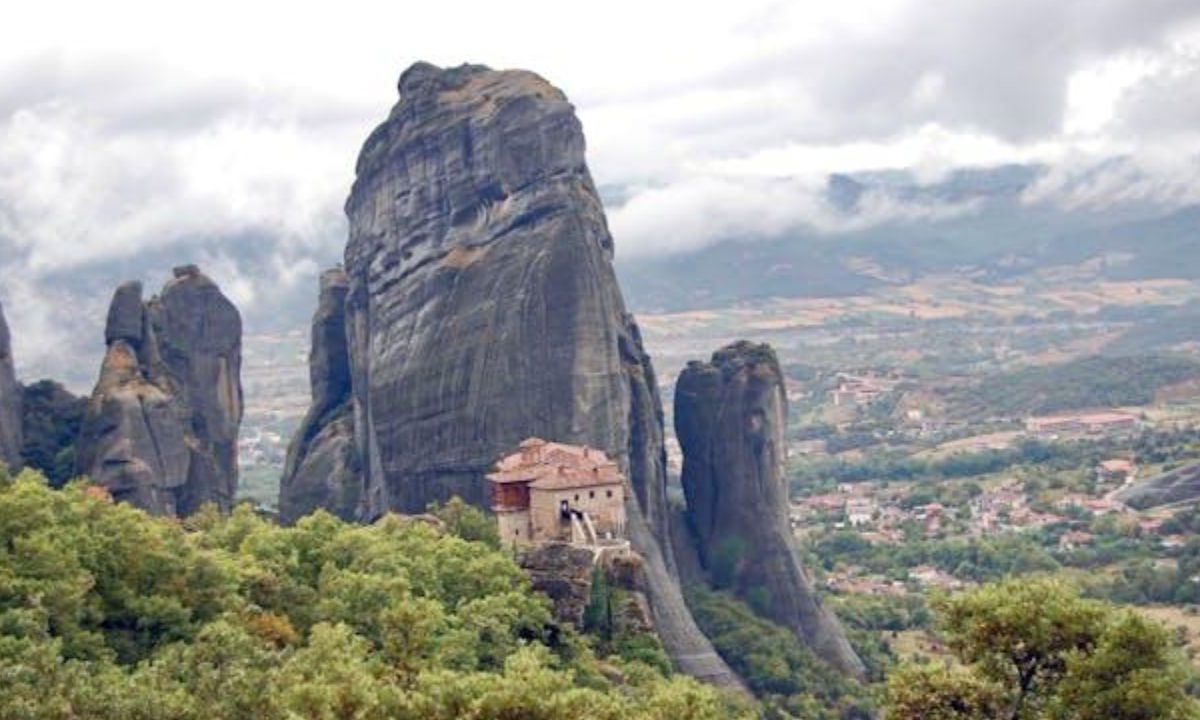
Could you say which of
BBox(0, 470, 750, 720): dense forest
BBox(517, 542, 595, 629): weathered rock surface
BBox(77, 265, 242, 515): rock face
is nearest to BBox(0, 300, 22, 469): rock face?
BBox(77, 265, 242, 515): rock face

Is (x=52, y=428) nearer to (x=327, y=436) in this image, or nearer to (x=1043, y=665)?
(x=327, y=436)

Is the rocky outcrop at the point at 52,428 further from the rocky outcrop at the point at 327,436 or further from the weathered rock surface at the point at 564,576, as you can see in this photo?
the weathered rock surface at the point at 564,576

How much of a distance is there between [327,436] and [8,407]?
2350cm

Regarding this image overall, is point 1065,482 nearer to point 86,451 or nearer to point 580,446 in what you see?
point 580,446

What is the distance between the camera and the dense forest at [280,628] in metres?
41.4

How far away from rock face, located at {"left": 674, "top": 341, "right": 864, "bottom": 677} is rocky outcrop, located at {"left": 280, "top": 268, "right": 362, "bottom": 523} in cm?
1813

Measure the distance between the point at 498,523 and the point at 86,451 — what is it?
66.4 ft

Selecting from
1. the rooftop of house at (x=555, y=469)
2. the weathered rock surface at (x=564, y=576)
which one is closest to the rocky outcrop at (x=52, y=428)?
the rooftop of house at (x=555, y=469)

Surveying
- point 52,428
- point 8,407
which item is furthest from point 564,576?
point 52,428

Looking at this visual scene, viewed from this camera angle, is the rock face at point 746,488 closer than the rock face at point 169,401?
No

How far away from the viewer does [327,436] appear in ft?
355

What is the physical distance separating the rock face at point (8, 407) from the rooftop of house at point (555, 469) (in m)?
21.6

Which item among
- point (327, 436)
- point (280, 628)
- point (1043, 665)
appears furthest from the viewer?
point (327, 436)

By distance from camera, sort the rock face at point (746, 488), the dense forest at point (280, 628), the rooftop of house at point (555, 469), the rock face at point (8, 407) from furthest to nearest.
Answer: the rock face at point (746, 488)
the rock face at point (8, 407)
the rooftop of house at point (555, 469)
the dense forest at point (280, 628)
